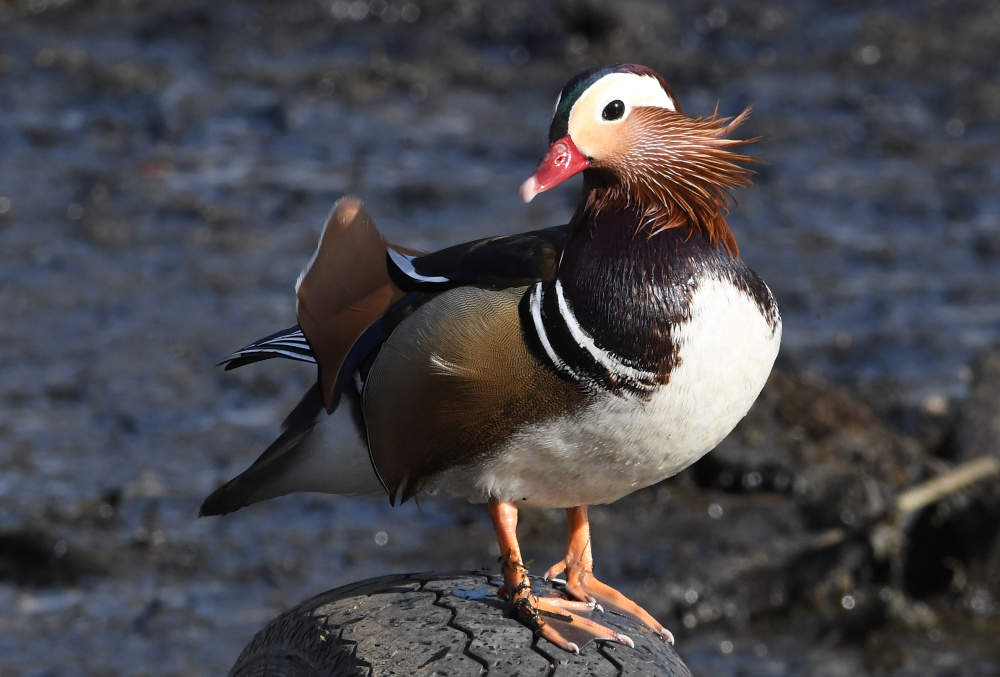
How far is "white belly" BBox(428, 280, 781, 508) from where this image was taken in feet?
7.50

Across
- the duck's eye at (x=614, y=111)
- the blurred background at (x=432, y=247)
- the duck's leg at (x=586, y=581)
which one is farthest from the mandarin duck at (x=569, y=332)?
the blurred background at (x=432, y=247)

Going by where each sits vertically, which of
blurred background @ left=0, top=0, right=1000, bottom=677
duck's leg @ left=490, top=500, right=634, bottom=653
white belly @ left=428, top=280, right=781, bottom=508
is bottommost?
A: blurred background @ left=0, top=0, right=1000, bottom=677

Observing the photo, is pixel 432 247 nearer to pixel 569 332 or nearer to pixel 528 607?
pixel 528 607

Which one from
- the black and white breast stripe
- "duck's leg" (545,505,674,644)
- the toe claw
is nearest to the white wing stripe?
the black and white breast stripe

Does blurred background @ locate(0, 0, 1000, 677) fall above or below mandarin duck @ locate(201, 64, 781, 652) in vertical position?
below

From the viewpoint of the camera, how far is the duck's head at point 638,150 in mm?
2273

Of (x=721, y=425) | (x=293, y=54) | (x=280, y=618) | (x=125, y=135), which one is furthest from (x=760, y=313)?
(x=293, y=54)

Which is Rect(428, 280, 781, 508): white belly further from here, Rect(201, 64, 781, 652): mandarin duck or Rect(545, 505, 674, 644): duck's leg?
Rect(545, 505, 674, 644): duck's leg

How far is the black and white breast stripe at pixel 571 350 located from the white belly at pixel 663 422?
1.1 inches

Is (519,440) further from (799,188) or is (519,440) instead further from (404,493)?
(799,188)

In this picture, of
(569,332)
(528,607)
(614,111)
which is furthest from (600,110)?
(528,607)

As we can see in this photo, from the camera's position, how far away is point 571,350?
90.4 inches

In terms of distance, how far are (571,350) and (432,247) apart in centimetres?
491

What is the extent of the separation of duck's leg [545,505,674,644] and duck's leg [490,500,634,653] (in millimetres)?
164
